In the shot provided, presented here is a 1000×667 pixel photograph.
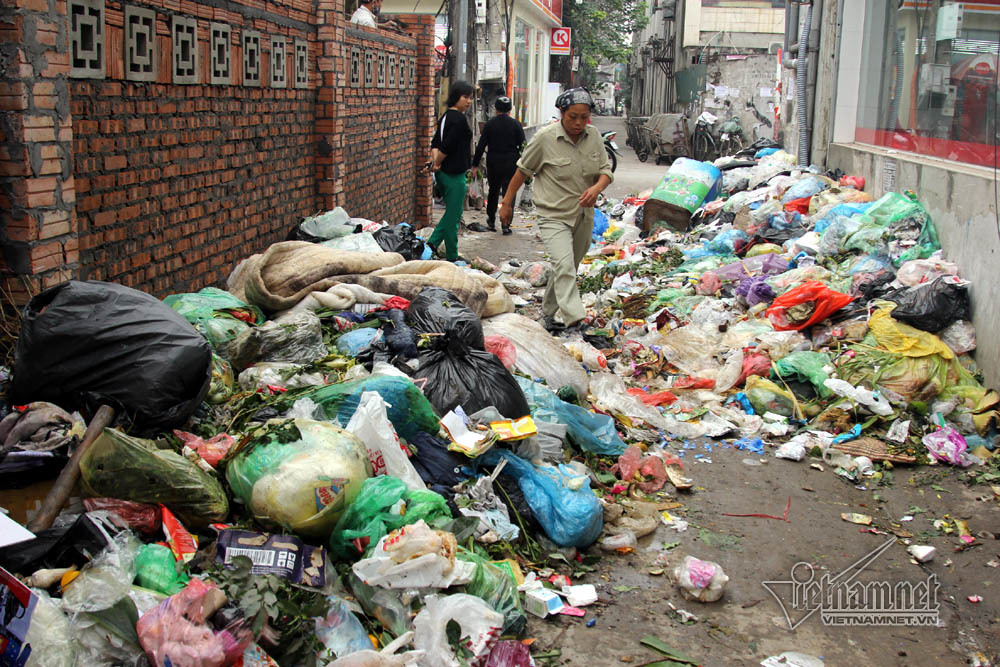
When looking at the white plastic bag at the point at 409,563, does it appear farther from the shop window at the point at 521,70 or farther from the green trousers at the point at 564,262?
the shop window at the point at 521,70

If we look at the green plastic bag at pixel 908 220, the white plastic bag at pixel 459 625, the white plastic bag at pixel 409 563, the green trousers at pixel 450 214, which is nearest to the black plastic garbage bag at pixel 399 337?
the white plastic bag at pixel 409 563

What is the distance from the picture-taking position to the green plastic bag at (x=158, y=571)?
2.62m

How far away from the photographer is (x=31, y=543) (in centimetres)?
263

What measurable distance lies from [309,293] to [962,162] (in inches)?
202

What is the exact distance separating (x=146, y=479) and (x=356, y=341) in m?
1.84

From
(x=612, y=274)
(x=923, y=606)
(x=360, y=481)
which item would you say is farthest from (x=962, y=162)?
(x=360, y=481)

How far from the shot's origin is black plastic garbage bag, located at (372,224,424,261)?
22.9 feet

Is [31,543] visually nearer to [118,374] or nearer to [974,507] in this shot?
[118,374]

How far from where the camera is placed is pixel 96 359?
3.32 m

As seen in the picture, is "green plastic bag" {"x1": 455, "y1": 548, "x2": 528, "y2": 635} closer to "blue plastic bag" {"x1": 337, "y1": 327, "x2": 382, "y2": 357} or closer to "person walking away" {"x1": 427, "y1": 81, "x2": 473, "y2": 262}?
"blue plastic bag" {"x1": 337, "y1": 327, "x2": 382, "y2": 357}

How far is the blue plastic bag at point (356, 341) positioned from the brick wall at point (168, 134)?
3.96 feet

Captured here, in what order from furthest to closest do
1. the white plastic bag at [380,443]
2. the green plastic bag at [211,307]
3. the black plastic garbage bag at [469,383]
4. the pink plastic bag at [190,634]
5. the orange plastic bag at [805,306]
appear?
the orange plastic bag at [805,306] < the green plastic bag at [211,307] < the black plastic garbage bag at [469,383] < the white plastic bag at [380,443] < the pink plastic bag at [190,634]

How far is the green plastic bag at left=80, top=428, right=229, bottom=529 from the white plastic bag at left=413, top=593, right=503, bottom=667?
0.83m

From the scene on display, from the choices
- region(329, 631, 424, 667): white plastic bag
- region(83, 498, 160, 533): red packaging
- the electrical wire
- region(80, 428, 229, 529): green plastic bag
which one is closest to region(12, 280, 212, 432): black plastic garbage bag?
region(80, 428, 229, 529): green plastic bag
